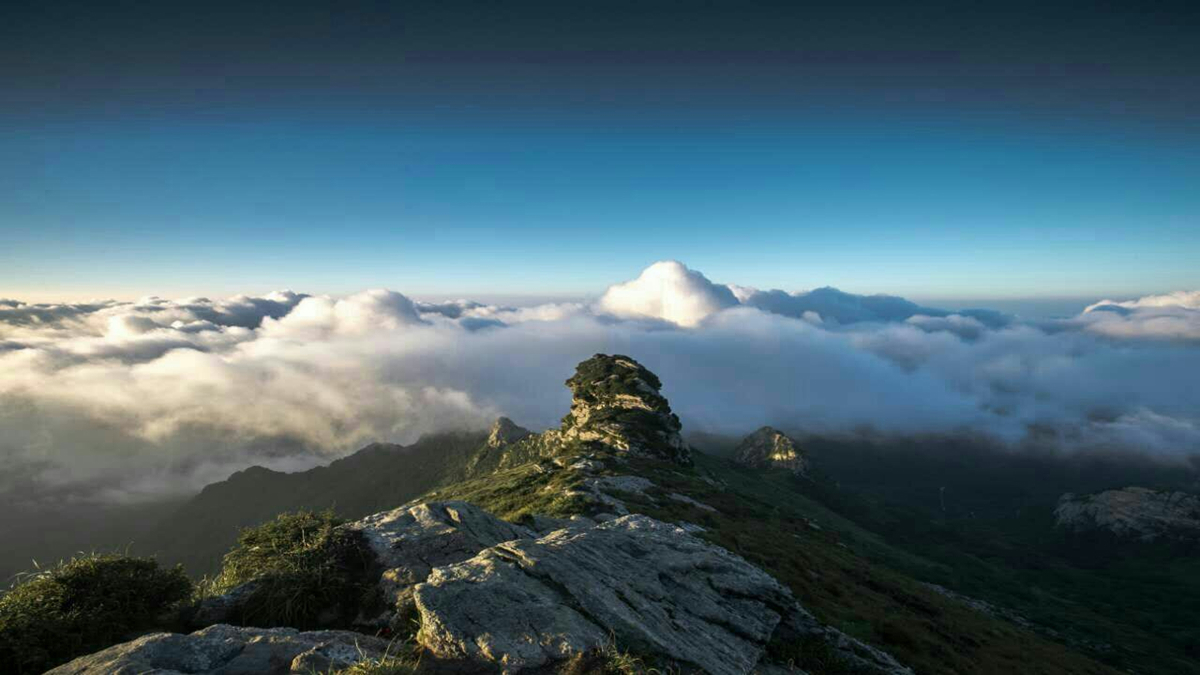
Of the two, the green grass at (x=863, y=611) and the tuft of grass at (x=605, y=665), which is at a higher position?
the tuft of grass at (x=605, y=665)

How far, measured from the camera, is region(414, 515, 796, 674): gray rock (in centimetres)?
1120

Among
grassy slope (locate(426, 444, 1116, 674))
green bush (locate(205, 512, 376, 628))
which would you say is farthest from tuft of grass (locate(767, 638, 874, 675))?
green bush (locate(205, 512, 376, 628))

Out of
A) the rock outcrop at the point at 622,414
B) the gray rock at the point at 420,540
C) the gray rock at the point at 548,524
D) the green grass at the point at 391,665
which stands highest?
the green grass at the point at 391,665

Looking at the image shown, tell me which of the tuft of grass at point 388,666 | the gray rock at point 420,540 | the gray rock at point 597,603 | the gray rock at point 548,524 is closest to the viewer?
the tuft of grass at point 388,666

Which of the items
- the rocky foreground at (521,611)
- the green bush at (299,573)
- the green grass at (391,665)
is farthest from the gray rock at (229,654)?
the green bush at (299,573)

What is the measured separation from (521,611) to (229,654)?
6841 mm

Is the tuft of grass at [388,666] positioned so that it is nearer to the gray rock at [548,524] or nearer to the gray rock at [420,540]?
the gray rock at [420,540]

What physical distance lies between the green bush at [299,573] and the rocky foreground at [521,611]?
273 mm

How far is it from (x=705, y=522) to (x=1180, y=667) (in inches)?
5665

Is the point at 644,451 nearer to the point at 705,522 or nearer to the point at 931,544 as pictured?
the point at 705,522

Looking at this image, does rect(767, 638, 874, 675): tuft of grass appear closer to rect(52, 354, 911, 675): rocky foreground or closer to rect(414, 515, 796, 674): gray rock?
rect(52, 354, 911, 675): rocky foreground

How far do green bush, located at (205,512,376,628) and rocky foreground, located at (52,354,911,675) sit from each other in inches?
10.7

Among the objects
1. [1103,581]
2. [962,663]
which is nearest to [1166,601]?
[1103,581]

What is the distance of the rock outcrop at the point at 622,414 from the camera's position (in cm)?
9412
